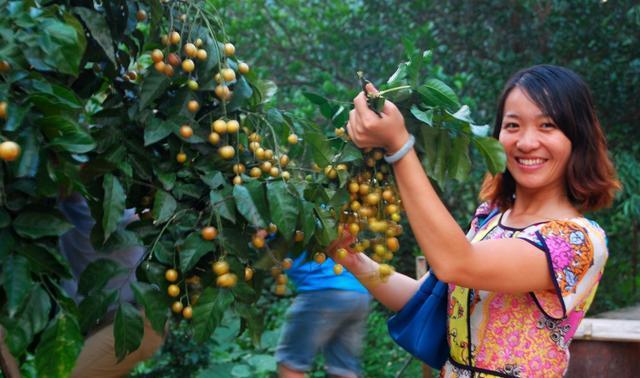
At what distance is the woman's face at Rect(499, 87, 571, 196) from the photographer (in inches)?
61.6

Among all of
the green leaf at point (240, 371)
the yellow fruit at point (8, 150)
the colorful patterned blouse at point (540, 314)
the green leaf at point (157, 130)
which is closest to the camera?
the yellow fruit at point (8, 150)

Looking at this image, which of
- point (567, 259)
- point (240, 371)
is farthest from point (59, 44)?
point (240, 371)

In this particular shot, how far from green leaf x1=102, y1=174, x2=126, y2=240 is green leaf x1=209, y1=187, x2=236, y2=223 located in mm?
145

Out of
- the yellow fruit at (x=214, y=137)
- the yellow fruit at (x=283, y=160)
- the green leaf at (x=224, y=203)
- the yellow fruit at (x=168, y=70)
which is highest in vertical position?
the yellow fruit at (x=168, y=70)

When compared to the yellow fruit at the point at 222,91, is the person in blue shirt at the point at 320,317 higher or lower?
lower

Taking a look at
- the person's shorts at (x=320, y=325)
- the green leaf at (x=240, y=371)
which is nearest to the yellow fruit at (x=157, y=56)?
the person's shorts at (x=320, y=325)

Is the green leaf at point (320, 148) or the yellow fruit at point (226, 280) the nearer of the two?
the yellow fruit at point (226, 280)

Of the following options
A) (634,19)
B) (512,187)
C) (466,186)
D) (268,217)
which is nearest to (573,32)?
Answer: (634,19)

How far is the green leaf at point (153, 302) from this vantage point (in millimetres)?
1210

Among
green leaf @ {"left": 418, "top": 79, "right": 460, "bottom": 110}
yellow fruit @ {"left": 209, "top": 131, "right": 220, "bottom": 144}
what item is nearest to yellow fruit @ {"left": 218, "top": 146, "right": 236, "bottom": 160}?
yellow fruit @ {"left": 209, "top": 131, "right": 220, "bottom": 144}

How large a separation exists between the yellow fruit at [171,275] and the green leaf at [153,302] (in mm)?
30

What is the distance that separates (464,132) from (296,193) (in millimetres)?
327

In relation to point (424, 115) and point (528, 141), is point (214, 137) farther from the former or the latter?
point (528, 141)

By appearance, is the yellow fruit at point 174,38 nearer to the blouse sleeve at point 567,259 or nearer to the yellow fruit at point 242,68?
the yellow fruit at point 242,68
